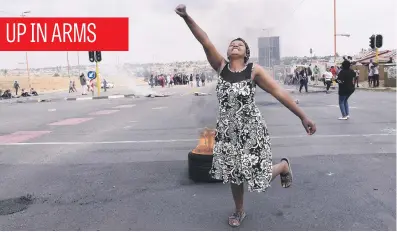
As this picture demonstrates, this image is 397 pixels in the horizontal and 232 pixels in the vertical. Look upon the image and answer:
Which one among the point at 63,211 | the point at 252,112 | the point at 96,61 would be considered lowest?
the point at 63,211

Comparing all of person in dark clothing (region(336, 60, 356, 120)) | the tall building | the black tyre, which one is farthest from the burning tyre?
person in dark clothing (region(336, 60, 356, 120))

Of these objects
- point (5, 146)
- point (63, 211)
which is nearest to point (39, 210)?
point (63, 211)

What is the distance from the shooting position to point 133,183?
5.07 meters

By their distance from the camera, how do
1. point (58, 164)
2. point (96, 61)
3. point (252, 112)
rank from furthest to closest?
1. point (96, 61)
2. point (58, 164)
3. point (252, 112)

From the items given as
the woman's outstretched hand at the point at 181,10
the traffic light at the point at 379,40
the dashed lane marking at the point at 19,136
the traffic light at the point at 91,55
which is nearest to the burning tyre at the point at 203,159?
the woman's outstretched hand at the point at 181,10

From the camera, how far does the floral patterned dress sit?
3332 mm

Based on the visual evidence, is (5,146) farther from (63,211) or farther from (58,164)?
(63,211)

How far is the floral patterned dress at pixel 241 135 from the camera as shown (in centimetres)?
333

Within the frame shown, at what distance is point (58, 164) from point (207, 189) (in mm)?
2878

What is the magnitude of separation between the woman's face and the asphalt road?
4.82 feet

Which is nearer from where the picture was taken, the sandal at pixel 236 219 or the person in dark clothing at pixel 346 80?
the sandal at pixel 236 219

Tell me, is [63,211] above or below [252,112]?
below

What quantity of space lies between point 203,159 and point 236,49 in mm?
1726

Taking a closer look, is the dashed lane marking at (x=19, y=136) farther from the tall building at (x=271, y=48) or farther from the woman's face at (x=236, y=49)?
the woman's face at (x=236, y=49)
